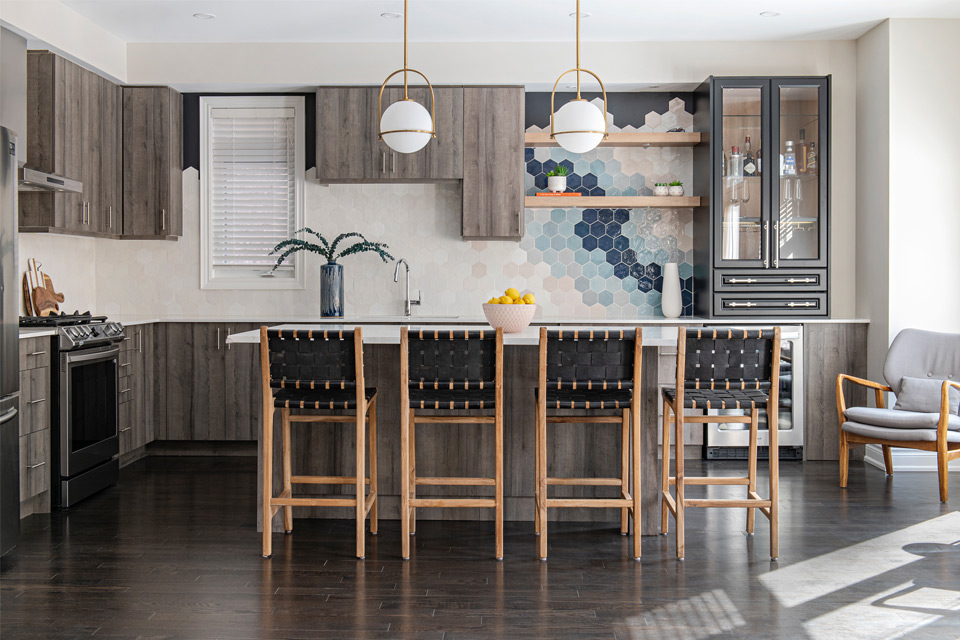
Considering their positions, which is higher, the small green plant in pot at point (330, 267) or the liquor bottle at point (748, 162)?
the liquor bottle at point (748, 162)

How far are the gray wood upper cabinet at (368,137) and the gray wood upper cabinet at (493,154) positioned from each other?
0.08m

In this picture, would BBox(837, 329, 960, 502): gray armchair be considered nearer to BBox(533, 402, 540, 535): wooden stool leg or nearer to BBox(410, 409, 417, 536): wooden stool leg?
BBox(533, 402, 540, 535): wooden stool leg

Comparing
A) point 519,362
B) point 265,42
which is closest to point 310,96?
point 265,42

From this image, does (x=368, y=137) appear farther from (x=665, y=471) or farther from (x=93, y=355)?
(x=665, y=471)

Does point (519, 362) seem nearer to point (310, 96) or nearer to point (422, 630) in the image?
point (422, 630)

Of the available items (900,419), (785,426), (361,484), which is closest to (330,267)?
(361,484)

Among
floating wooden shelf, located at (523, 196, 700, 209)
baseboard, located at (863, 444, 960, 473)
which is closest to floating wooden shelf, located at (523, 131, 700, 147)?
floating wooden shelf, located at (523, 196, 700, 209)

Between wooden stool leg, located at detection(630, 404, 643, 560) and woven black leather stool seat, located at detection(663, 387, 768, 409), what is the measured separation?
218mm

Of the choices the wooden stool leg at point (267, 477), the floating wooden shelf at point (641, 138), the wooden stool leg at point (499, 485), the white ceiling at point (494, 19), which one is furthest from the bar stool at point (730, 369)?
the floating wooden shelf at point (641, 138)

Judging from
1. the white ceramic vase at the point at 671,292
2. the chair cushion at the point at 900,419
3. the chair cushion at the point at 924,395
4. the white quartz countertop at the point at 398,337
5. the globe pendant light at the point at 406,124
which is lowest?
the chair cushion at the point at 900,419

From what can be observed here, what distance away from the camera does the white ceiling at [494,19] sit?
4.59 meters

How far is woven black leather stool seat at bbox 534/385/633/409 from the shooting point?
313 cm

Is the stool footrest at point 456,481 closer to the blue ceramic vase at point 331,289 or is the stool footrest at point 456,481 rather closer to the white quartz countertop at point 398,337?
the white quartz countertop at point 398,337

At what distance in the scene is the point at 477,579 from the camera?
116 inches
